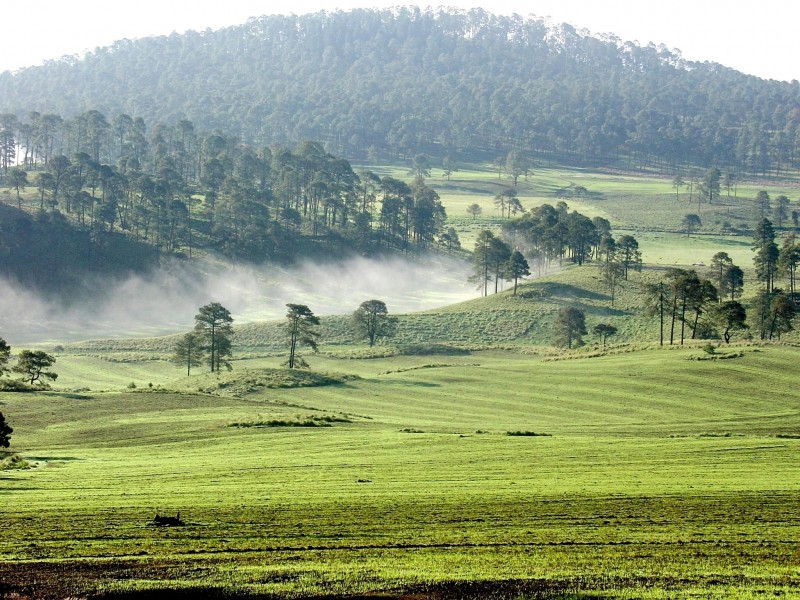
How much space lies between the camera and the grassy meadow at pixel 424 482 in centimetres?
2686

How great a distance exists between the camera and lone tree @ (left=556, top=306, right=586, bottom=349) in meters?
123

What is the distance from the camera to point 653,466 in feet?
155

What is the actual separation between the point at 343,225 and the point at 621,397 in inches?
4897

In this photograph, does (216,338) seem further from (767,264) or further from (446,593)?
(446,593)

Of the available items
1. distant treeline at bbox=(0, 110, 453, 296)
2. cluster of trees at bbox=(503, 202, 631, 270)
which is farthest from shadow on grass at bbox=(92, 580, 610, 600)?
distant treeline at bbox=(0, 110, 453, 296)

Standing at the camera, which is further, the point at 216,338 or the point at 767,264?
the point at 767,264

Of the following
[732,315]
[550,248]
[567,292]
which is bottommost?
[567,292]

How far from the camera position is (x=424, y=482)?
140 ft

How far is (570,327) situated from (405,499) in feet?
289

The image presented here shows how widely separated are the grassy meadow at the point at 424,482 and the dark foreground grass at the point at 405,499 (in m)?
0.14

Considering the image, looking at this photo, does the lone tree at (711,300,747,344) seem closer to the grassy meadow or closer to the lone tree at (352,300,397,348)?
the grassy meadow

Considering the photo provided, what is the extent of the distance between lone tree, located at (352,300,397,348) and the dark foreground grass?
48.7m

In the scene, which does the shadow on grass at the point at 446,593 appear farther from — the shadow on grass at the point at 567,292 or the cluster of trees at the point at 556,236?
the cluster of trees at the point at 556,236

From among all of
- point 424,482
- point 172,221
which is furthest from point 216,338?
point 172,221
